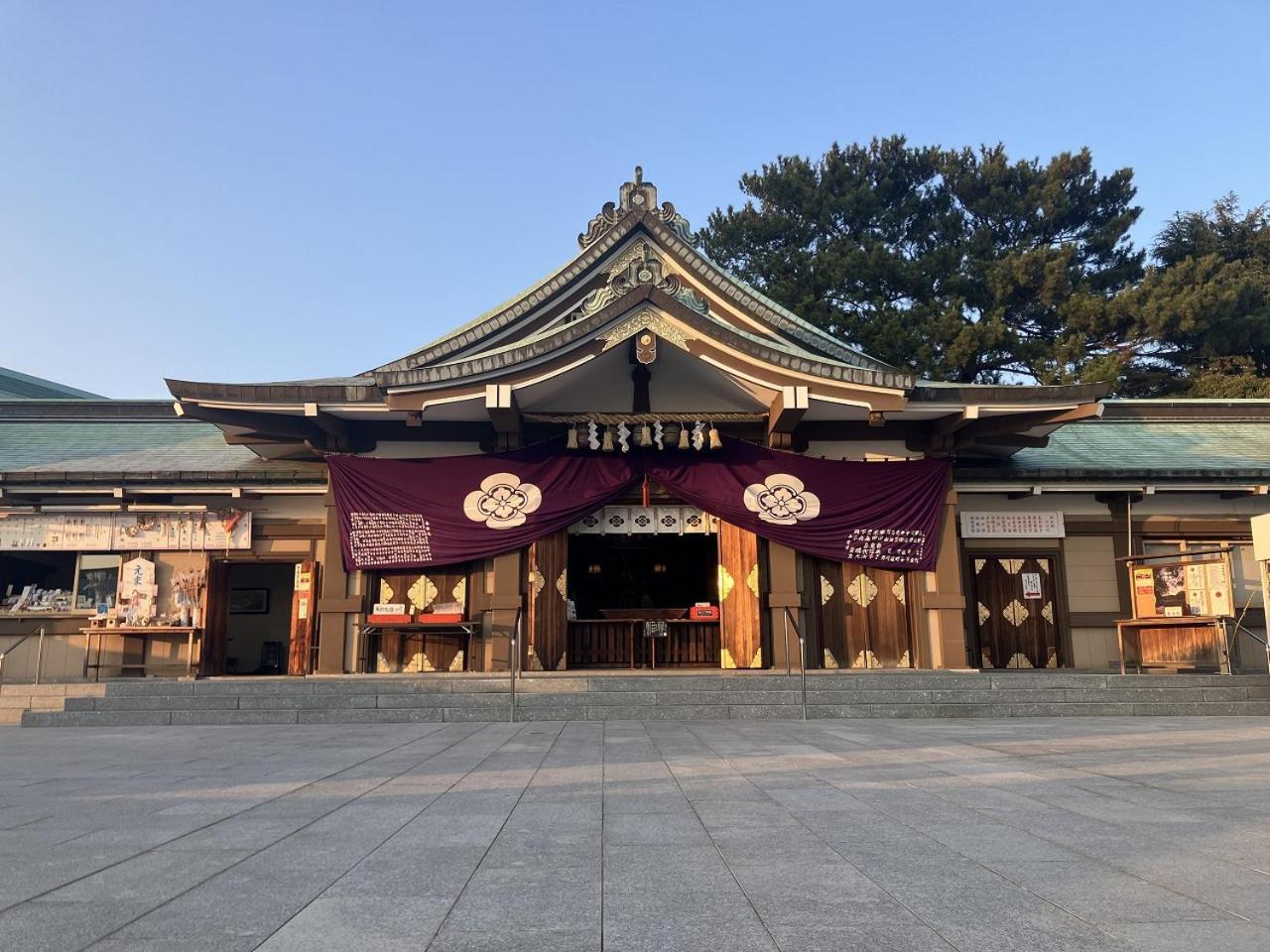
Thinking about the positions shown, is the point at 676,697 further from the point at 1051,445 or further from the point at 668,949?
the point at 1051,445

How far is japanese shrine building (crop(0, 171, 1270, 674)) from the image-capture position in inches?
476

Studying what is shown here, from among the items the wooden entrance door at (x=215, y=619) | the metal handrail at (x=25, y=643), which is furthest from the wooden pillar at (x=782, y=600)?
the metal handrail at (x=25, y=643)

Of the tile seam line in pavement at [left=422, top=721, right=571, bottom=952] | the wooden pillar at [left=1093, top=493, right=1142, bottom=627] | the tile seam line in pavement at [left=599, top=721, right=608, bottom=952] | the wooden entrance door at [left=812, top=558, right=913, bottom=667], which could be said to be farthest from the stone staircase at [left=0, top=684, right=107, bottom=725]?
the wooden pillar at [left=1093, top=493, right=1142, bottom=627]

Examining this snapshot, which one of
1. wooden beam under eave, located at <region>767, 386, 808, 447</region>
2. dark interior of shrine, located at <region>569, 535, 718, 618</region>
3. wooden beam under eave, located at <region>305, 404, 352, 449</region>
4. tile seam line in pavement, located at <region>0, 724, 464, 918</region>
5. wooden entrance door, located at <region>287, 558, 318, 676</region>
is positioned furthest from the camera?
dark interior of shrine, located at <region>569, 535, 718, 618</region>

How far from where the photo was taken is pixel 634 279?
1419 centimetres

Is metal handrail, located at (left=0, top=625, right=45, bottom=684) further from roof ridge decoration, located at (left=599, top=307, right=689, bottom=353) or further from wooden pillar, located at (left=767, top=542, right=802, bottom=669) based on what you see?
wooden pillar, located at (left=767, top=542, right=802, bottom=669)

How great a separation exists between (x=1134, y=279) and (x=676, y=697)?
2645cm

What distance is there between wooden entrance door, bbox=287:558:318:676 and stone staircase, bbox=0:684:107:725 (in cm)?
286

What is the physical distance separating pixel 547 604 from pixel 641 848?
28.4 feet

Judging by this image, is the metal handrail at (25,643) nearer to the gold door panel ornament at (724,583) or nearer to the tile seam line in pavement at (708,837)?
the tile seam line in pavement at (708,837)

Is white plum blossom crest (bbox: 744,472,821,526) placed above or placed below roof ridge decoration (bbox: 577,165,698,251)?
below

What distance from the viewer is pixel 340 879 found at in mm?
3627

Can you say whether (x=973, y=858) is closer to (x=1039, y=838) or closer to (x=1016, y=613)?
(x=1039, y=838)

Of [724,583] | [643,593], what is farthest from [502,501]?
[643,593]
